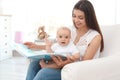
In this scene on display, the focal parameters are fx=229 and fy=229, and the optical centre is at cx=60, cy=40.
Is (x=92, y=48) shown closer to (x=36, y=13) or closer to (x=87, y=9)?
(x=87, y=9)

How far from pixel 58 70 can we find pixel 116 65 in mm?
350

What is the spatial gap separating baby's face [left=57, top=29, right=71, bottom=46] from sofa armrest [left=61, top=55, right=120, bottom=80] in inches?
14.1

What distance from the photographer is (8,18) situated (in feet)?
12.7

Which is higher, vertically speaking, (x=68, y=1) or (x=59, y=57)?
(x=68, y=1)

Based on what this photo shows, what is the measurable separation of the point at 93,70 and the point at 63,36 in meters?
0.44

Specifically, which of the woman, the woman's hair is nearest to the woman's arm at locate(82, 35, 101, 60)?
the woman

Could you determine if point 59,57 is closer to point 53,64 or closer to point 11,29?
point 53,64

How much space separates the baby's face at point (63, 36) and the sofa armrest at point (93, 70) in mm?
358

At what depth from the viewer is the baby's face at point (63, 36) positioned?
5.14 feet

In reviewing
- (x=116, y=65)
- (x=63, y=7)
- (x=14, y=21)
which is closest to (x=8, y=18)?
(x=14, y=21)

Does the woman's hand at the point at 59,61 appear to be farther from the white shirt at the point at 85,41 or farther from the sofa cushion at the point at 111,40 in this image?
the sofa cushion at the point at 111,40

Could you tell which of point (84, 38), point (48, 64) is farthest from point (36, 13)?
point (48, 64)

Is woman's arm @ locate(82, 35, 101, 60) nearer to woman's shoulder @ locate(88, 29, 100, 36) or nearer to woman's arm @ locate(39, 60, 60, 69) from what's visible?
woman's shoulder @ locate(88, 29, 100, 36)

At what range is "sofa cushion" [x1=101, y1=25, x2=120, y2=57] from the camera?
63.6 inches
